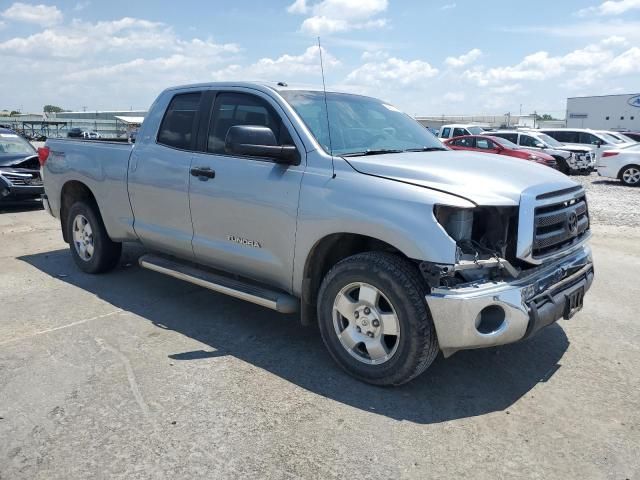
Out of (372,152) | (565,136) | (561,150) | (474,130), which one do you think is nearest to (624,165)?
(561,150)

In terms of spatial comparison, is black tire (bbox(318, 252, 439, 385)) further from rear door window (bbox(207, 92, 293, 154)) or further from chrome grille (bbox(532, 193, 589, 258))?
rear door window (bbox(207, 92, 293, 154))

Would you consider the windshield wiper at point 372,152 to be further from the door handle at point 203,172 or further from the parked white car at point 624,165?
the parked white car at point 624,165

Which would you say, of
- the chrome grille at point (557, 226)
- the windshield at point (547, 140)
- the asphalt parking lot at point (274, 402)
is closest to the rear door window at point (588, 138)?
the windshield at point (547, 140)

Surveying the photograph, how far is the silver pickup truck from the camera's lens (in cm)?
331

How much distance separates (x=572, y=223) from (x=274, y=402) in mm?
2338

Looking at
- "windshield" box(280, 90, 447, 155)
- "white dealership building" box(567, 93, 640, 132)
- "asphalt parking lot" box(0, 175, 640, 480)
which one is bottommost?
Result: "asphalt parking lot" box(0, 175, 640, 480)

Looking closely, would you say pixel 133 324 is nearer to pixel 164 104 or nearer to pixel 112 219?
pixel 112 219

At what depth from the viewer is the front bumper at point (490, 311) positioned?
3.20m

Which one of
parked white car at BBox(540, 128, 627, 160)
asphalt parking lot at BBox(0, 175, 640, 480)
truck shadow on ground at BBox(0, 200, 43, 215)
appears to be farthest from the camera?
parked white car at BBox(540, 128, 627, 160)

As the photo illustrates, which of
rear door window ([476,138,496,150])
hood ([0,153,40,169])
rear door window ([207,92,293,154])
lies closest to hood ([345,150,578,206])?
rear door window ([207,92,293,154])

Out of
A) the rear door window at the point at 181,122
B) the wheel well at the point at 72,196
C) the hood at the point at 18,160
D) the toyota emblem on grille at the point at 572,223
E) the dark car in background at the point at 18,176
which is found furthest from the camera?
the hood at the point at 18,160

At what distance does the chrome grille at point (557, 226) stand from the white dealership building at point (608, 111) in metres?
51.7

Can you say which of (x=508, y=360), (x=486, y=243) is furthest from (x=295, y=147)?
(x=508, y=360)

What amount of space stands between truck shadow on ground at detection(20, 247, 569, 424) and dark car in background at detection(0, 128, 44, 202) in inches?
232
